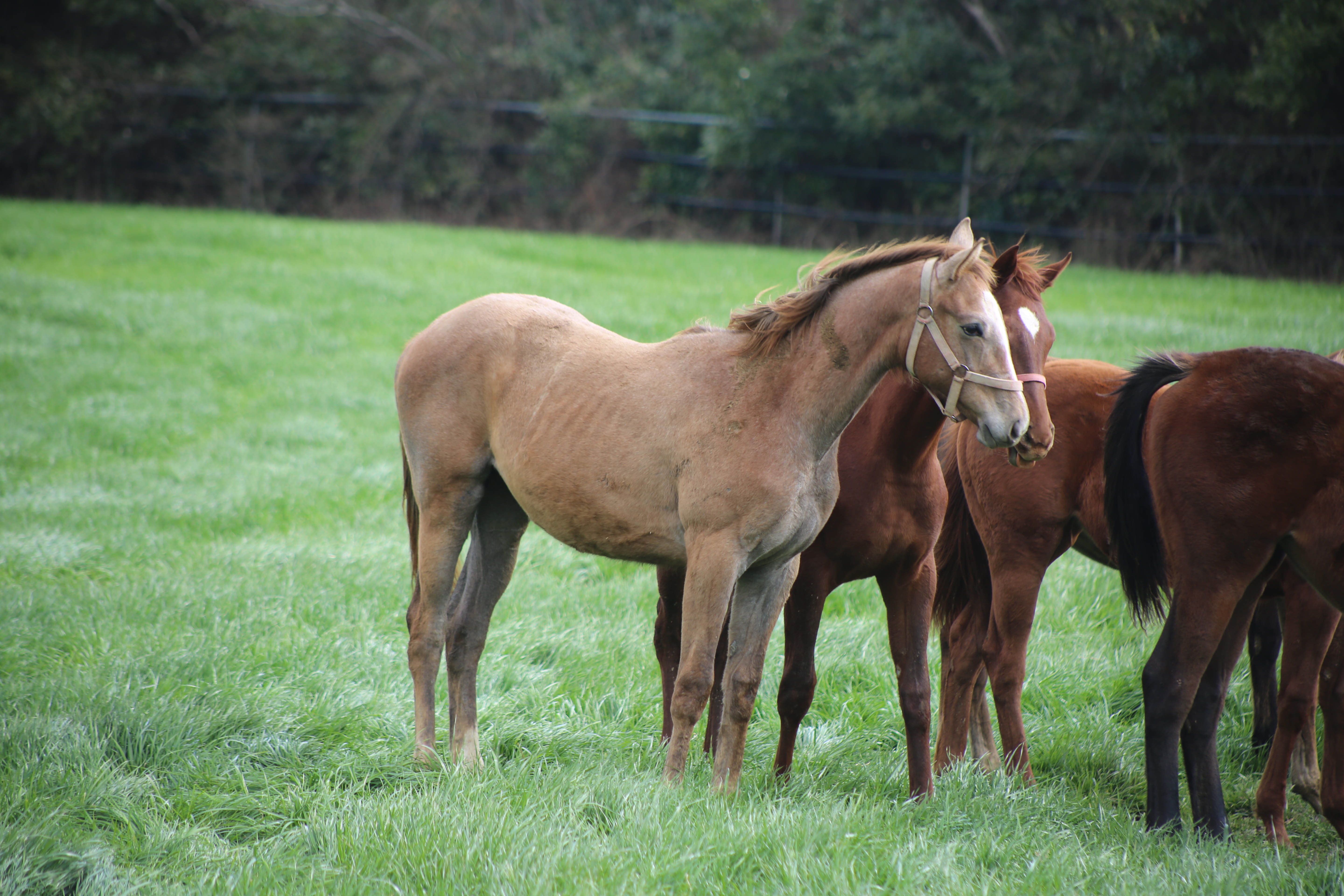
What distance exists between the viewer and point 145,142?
21125mm

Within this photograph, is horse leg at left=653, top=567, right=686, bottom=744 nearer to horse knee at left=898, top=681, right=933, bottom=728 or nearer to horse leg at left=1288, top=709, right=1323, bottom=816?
horse knee at left=898, top=681, right=933, bottom=728

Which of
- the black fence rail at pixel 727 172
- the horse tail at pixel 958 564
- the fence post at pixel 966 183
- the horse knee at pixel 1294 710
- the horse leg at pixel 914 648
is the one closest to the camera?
the horse knee at pixel 1294 710

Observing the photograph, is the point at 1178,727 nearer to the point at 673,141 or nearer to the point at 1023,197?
the point at 1023,197

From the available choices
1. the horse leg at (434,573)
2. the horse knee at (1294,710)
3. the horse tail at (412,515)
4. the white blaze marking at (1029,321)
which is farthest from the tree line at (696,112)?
the horse leg at (434,573)

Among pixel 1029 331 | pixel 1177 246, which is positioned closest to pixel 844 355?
pixel 1029 331

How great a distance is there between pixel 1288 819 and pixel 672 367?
3107mm

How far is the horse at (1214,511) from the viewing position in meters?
3.24

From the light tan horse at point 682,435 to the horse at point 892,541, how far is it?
12.8 inches

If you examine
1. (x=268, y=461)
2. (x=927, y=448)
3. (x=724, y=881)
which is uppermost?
(x=927, y=448)

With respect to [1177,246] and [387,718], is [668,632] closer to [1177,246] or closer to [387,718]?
[387,718]

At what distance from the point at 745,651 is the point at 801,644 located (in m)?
0.44

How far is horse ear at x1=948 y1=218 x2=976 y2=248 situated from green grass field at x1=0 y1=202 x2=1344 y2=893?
1868 mm

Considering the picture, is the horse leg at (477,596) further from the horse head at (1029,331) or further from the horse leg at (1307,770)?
the horse leg at (1307,770)

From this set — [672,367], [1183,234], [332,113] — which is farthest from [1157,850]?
[332,113]
